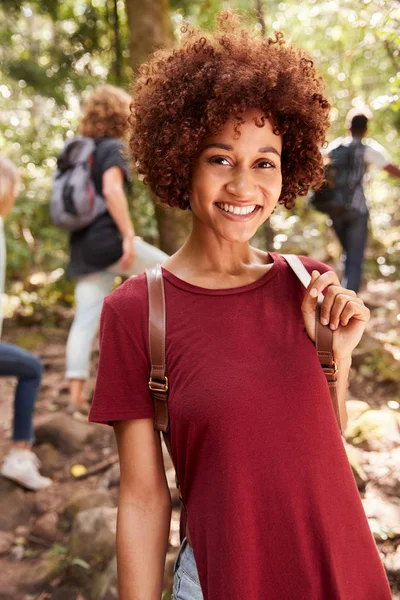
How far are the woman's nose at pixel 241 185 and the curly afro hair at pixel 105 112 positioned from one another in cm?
303

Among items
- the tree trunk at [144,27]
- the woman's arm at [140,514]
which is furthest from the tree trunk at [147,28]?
the woman's arm at [140,514]

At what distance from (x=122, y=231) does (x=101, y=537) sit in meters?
2.18

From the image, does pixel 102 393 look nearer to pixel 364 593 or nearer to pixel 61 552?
pixel 364 593

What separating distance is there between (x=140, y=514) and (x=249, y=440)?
0.39 meters

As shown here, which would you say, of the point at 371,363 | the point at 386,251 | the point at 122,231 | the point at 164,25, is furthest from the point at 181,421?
the point at 386,251

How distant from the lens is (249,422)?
4.66ft

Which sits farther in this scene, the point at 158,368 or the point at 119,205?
the point at 119,205

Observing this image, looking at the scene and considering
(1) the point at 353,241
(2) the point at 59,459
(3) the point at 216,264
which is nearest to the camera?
(3) the point at 216,264

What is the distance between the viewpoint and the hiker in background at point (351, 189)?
5.95 metres

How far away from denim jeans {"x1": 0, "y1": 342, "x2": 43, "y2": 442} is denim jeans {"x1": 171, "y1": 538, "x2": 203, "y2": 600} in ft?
8.25

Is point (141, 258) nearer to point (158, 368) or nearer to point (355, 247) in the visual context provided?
point (355, 247)

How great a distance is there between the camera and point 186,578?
1.57 metres

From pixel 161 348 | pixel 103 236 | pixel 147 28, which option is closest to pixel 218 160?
pixel 161 348

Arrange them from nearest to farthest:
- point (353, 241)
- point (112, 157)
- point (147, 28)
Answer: point (112, 157) < point (147, 28) < point (353, 241)
